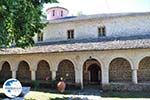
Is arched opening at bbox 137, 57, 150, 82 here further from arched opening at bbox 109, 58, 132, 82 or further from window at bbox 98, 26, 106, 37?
window at bbox 98, 26, 106, 37

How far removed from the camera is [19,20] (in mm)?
17219

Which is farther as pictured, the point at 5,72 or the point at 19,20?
the point at 5,72

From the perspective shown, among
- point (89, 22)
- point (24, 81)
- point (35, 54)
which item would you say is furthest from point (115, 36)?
point (24, 81)

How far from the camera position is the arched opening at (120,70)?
2672 centimetres

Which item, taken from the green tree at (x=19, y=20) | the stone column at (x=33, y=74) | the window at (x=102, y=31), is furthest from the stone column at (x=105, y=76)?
the green tree at (x=19, y=20)

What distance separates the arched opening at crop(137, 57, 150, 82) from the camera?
26.1 m

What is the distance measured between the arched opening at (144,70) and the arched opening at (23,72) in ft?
41.5

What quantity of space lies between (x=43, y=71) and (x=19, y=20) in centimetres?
1417

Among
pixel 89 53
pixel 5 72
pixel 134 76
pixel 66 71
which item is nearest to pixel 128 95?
pixel 134 76

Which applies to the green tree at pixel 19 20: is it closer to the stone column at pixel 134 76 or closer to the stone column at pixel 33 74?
the stone column at pixel 33 74
